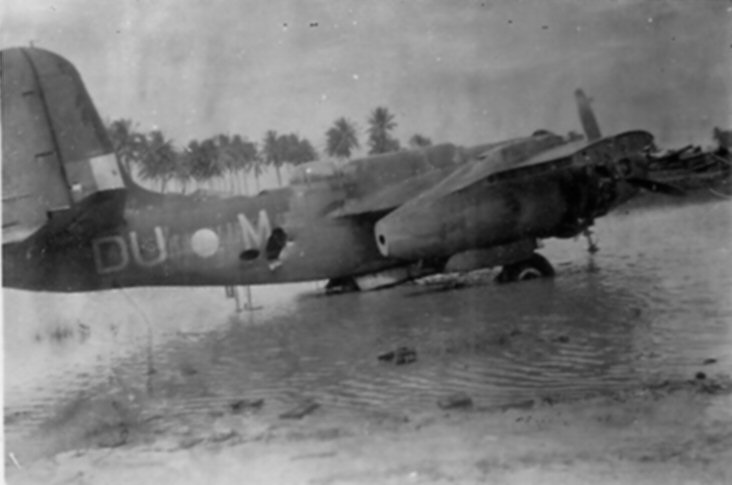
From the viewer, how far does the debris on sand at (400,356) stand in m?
3.18

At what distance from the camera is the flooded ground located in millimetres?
3146

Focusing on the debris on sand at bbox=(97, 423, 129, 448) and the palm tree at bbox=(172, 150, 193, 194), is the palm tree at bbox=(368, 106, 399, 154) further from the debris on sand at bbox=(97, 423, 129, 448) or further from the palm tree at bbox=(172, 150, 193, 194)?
the debris on sand at bbox=(97, 423, 129, 448)

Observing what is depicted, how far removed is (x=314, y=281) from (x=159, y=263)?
0.49m

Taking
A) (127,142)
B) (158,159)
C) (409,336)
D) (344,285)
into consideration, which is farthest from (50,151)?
(409,336)

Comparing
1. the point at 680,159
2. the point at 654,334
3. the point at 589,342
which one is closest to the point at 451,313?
the point at 589,342

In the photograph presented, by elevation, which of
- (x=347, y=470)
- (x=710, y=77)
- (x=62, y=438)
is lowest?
(x=347, y=470)

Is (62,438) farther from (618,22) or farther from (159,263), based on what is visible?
(618,22)

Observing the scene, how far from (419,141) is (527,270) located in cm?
52

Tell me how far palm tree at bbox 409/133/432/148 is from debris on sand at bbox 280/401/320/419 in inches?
33.7

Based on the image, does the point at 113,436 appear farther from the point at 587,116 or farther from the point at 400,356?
the point at 587,116

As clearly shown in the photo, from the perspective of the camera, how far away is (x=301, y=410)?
3166 millimetres

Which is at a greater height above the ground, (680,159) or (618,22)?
(618,22)

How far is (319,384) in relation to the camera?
319 centimetres

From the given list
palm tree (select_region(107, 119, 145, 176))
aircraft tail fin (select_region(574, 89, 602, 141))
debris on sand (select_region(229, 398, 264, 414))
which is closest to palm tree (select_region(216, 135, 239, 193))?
palm tree (select_region(107, 119, 145, 176))
